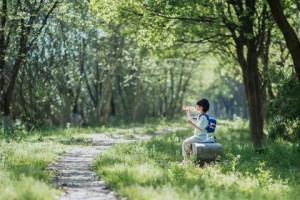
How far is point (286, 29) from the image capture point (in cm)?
1451

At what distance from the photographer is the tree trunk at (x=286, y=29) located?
14.2 metres

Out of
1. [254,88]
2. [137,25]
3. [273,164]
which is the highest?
[137,25]

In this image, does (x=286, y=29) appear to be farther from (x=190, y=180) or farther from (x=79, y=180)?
(x=79, y=180)

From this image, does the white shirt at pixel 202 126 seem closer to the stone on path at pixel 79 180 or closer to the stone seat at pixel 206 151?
the stone seat at pixel 206 151

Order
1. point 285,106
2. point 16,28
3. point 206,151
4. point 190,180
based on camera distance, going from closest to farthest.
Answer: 1. point 190,180
2. point 206,151
3. point 285,106
4. point 16,28

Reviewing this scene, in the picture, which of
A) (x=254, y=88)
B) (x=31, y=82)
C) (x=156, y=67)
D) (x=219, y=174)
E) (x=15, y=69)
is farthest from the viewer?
(x=156, y=67)

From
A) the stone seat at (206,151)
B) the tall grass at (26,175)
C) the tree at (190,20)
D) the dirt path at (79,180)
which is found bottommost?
the dirt path at (79,180)

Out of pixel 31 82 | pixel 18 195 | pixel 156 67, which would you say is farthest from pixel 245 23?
pixel 156 67

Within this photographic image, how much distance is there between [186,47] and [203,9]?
7804 mm

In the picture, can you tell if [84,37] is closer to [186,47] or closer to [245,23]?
[186,47]

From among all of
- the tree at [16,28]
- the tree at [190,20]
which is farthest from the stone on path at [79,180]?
the tree at [16,28]

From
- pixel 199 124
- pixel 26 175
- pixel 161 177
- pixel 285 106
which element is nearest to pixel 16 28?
pixel 285 106

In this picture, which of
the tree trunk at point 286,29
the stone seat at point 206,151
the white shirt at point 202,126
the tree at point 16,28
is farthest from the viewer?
the tree at point 16,28

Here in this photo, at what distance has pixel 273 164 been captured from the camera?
54.9 ft
